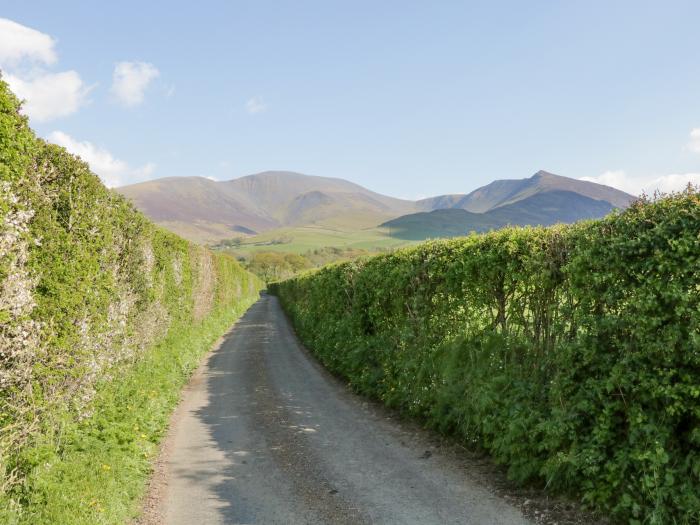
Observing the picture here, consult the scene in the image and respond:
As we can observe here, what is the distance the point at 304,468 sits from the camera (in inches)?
290

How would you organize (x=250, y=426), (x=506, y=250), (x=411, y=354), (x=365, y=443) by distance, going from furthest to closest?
(x=411, y=354), (x=250, y=426), (x=365, y=443), (x=506, y=250)

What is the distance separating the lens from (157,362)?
41.1 ft

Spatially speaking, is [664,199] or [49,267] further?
[49,267]

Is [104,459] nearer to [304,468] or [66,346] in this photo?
[66,346]

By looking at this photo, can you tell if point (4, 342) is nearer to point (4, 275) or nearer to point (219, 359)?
point (4, 275)

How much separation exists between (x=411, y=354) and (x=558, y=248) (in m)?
4.72

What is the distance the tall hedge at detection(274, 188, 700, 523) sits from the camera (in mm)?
4758

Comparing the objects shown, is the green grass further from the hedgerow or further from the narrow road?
the narrow road

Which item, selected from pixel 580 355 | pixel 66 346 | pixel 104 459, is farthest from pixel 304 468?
pixel 580 355

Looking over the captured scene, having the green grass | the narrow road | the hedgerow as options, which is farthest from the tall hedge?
the hedgerow

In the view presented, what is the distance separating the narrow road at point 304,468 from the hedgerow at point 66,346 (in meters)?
0.83

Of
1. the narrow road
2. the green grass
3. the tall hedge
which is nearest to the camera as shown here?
the tall hedge

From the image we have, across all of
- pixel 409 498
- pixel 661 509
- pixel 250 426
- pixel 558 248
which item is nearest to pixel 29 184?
pixel 250 426

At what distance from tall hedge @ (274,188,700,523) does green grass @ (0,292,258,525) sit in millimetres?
5207
